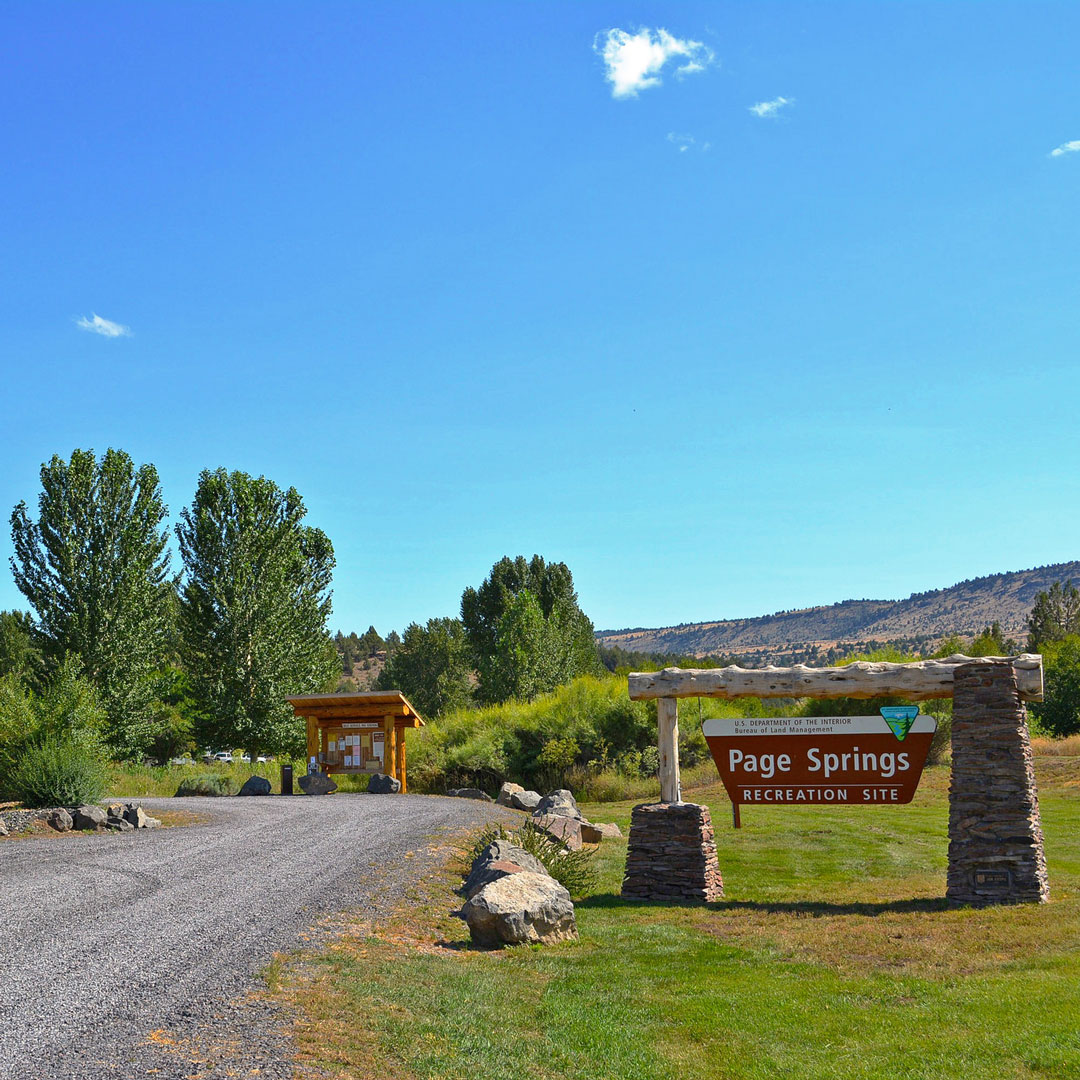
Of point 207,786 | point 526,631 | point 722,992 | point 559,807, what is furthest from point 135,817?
point 526,631

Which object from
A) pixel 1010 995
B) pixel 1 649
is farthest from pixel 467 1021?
pixel 1 649

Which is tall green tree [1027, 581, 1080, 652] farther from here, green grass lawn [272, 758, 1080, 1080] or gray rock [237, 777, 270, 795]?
green grass lawn [272, 758, 1080, 1080]

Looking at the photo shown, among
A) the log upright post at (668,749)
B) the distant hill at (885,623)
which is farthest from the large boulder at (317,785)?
the distant hill at (885,623)

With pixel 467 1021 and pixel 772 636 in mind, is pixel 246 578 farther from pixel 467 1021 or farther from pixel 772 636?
pixel 772 636

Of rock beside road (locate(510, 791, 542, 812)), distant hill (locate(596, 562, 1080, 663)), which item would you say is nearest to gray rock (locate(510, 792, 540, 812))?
rock beside road (locate(510, 791, 542, 812))

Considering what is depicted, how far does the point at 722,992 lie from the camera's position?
322 inches

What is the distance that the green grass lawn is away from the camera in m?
6.42

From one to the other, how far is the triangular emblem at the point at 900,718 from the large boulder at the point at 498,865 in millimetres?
4838

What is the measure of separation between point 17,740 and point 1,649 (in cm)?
5183

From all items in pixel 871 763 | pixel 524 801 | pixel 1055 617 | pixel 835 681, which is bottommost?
pixel 524 801

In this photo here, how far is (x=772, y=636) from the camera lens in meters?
168

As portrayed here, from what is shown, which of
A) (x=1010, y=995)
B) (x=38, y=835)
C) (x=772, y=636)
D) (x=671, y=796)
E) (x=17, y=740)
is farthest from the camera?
(x=772, y=636)

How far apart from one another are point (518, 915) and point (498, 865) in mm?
1640

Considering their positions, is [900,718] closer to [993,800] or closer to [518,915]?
[993,800]
